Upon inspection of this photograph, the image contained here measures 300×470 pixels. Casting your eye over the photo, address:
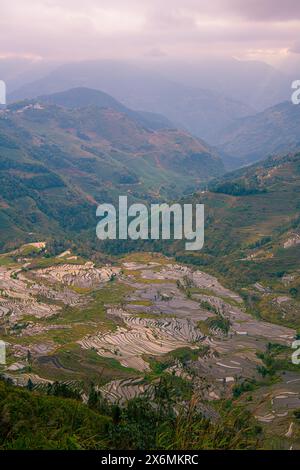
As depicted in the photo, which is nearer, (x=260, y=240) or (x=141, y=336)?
(x=141, y=336)

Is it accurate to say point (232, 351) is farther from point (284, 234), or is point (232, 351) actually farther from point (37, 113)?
point (37, 113)

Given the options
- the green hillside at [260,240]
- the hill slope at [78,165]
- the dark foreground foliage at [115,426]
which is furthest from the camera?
the hill slope at [78,165]

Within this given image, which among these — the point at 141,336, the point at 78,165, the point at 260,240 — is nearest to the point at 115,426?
the point at 141,336

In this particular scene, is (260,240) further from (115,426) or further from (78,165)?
(78,165)

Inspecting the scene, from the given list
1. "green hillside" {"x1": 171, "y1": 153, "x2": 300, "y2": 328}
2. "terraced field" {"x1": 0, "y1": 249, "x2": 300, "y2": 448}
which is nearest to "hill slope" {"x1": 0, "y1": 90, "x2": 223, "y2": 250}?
"green hillside" {"x1": 171, "y1": 153, "x2": 300, "y2": 328}

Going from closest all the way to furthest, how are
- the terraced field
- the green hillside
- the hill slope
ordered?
1. the terraced field
2. the green hillside
3. the hill slope

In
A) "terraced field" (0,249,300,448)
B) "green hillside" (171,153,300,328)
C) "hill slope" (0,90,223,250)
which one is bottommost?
"terraced field" (0,249,300,448)

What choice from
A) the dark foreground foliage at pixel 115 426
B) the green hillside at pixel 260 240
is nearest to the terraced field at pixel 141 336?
the green hillside at pixel 260 240

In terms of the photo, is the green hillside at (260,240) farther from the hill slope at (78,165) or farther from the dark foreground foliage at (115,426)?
the dark foreground foliage at (115,426)

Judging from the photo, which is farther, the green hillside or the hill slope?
the hill slope

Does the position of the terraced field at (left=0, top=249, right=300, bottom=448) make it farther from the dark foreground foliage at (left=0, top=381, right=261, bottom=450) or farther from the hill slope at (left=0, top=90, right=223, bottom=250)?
the hill slope at (left=0, top=90, right=223, bottom=250)

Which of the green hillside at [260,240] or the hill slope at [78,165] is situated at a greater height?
the hill slope at [78,165]
